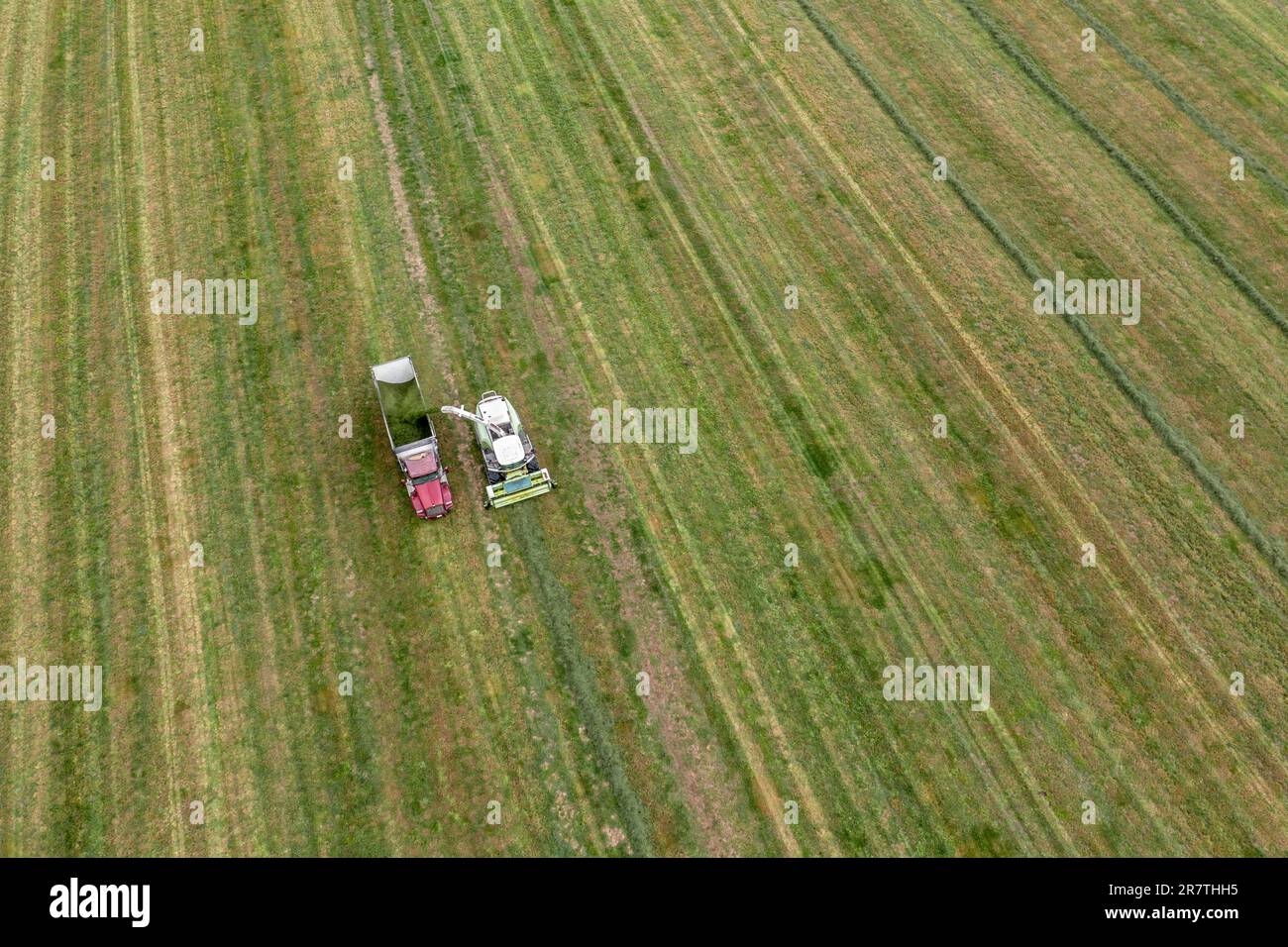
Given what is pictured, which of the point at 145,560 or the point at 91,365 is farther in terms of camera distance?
the point at 91,365

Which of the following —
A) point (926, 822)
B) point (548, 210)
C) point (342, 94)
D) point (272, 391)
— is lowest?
point (926, 822)

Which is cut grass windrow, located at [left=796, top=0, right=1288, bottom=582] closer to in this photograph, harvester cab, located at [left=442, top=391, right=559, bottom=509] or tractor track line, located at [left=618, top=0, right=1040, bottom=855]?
tractor track line, located at [left=618, top=0, right=1040, bottom=855]

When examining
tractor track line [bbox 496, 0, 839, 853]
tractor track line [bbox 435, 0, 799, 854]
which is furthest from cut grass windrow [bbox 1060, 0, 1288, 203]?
tractor track line [bbox 435, 0, 799, 854]

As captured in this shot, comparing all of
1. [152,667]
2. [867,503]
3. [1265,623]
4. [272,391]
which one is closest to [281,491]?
[272,391]

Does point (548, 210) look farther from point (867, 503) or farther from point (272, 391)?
point (867, 503)

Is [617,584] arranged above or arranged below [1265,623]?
above
